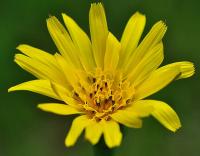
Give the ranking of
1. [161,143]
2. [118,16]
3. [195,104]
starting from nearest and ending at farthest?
[161,143]
[195,104]
[118,16]

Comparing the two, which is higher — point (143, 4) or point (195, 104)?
point (143, 4)

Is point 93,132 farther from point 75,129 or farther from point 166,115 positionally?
point 166,115

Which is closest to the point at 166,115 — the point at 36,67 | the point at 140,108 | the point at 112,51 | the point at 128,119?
the point at 140,108

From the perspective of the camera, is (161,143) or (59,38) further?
(161,143)

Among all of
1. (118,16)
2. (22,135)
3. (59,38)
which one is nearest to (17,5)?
(118,16)

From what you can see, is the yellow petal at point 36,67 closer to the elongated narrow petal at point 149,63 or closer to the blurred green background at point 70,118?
the elongated narrow petal at point 149,63

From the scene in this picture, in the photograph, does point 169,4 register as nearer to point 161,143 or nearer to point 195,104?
point 195,104

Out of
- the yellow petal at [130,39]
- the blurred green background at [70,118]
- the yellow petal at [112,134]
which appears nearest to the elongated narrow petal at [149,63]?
the yellow petal at [130,39]

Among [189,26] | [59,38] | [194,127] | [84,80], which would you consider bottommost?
[194,127]

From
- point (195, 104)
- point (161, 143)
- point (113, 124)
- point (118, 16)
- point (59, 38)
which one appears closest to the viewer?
point (113, 124)
